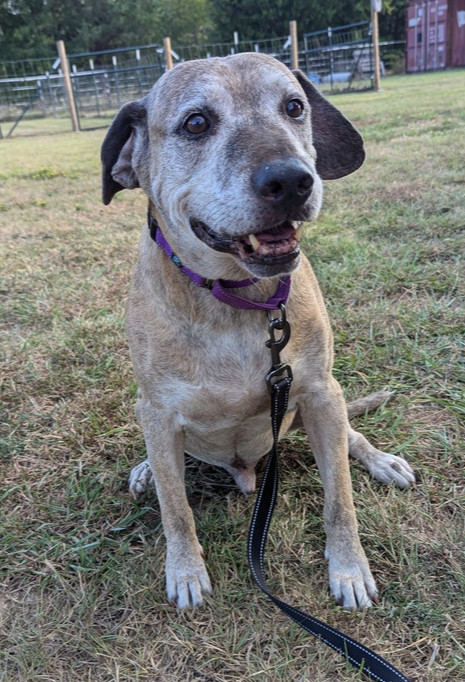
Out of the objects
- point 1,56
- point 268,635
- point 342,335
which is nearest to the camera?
point 268,635

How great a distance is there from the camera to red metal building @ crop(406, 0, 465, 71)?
29453 millimetres

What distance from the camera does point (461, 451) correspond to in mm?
2484

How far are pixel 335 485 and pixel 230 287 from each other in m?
0.82

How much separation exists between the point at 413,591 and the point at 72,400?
2054mm

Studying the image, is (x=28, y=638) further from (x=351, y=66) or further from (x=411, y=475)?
(x=351, y=66)

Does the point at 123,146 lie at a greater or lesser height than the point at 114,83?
lesser

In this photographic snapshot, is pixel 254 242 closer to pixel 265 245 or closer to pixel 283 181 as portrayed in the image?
pixel 265 245

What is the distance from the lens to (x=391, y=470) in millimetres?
2373

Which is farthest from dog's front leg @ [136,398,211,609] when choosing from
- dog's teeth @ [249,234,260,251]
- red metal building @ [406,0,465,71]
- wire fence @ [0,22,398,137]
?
red metal building @ [406,0,465,71]

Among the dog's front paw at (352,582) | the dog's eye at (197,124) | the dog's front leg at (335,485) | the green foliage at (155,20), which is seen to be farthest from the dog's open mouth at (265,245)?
the green foliage at (155,20)

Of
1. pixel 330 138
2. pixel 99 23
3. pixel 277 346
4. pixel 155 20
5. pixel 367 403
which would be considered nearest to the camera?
pixel 277 346

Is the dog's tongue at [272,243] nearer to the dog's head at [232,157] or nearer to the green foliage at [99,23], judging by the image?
the dog's head at [232,157]

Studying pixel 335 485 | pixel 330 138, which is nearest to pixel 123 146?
pixel 330 138

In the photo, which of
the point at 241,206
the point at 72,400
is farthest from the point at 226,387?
the point at 72,400
